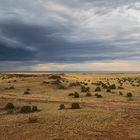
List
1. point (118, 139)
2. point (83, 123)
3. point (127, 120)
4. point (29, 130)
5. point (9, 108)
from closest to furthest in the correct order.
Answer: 1. point (118, 139)
2. point (29, 130)
3. point (83, 123)
4. point (127, 120)
5. point (9, 108)

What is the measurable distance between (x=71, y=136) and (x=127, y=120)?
21.1 ft

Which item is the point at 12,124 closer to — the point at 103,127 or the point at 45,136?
the point at 45,136

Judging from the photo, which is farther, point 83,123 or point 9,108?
point 9,108

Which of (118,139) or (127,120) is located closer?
(118,139)

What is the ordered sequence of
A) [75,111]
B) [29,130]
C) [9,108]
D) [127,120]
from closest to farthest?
1. [29,130]
2. [127,120]
3. [75,111]
4. [9,108]

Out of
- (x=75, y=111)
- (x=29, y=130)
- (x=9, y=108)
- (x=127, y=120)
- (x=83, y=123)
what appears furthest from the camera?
(x=9, y=108)

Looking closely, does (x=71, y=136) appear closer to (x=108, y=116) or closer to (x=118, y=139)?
(x=118, y=139)

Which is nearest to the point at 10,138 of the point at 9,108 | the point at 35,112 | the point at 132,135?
the point at 132,135

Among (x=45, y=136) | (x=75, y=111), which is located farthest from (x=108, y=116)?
(x=45, y=136)

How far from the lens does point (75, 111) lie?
84.1 feet

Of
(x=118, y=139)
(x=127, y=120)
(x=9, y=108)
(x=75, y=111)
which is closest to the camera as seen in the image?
(x=118, y=139)

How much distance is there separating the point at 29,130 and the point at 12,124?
8.51 ft

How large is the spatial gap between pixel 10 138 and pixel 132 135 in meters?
6.74

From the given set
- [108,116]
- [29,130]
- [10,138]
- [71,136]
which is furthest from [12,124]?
[108,116]
